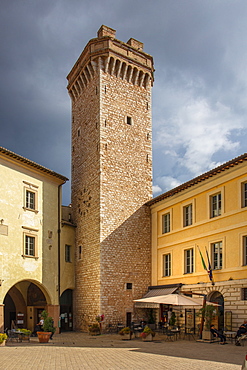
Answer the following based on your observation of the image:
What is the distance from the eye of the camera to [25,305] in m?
28.6

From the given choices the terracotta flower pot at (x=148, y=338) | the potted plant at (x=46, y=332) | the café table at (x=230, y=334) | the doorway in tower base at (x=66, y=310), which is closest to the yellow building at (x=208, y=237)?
the café table at (x=230, y=334)

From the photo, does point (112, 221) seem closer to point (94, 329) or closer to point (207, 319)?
point (94, 329)

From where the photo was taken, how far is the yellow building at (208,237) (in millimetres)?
21344

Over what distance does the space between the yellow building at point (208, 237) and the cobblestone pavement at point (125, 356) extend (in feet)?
11.5

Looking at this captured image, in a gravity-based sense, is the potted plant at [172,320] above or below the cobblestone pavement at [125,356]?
below

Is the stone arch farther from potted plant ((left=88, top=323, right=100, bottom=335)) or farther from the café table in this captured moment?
the café table

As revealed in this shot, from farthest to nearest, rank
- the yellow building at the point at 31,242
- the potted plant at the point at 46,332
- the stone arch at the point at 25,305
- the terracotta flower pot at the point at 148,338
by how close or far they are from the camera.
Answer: the stone arch at the point at 25,305, the yellow building at the point at 31,242, the terracotta flower pot at the point at 148,338, the potted plant at the point at 46,332

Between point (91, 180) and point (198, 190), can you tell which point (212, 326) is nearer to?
point (198, 190)

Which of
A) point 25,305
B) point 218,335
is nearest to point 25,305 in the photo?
point 25,305

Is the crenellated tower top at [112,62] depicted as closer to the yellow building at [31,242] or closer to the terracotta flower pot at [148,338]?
the yellow building at [31,242]

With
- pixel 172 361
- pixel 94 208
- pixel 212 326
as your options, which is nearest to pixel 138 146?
pixel 94 208

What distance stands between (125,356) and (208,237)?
10210 millimetres

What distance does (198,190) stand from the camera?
24.9 meters

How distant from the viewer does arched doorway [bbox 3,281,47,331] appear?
91.6ft
